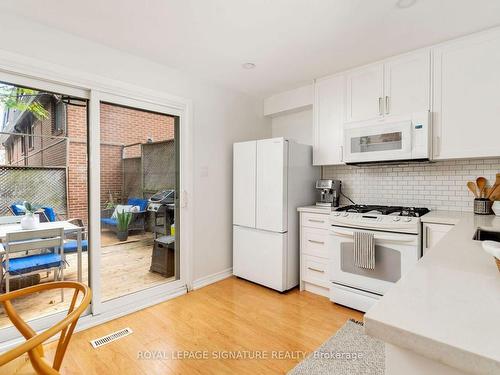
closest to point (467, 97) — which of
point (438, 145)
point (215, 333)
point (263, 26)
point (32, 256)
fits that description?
point (438, 145)

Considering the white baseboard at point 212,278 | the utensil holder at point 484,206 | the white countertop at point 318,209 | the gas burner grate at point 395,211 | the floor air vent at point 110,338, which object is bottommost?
the floor air vent at point 110,338

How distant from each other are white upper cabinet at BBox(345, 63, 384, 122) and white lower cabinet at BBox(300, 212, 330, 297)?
1112mm

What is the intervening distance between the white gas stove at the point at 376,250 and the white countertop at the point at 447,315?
4.92ft

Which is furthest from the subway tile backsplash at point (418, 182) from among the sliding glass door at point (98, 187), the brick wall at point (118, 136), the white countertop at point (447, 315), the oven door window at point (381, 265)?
the brick wall at point (118, 136)

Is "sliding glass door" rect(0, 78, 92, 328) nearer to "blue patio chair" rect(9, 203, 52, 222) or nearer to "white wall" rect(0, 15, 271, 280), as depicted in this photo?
"blue patio chair" rect(9, 203, 52, 222)

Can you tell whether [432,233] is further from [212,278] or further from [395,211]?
[212,278]

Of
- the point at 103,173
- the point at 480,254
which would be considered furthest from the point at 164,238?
the point at 480,254

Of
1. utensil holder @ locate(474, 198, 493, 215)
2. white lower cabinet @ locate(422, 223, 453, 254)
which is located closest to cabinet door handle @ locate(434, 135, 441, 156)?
utensil holder @ locate(474, 198, 493, 215)

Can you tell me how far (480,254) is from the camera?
102cm

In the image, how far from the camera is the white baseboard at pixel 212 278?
3.14 metres

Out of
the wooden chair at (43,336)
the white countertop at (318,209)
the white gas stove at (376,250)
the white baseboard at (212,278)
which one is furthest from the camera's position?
the white baseboard at (212,278)

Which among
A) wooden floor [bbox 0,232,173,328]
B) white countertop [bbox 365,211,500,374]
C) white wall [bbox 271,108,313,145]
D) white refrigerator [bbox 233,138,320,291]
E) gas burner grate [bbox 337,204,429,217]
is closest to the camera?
white countertop [bbox 365,211,500,374]

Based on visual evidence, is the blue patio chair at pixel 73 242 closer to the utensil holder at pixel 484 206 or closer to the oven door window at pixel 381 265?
the oven door window at pixel 381 265

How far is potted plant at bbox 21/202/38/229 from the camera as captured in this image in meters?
2.12
